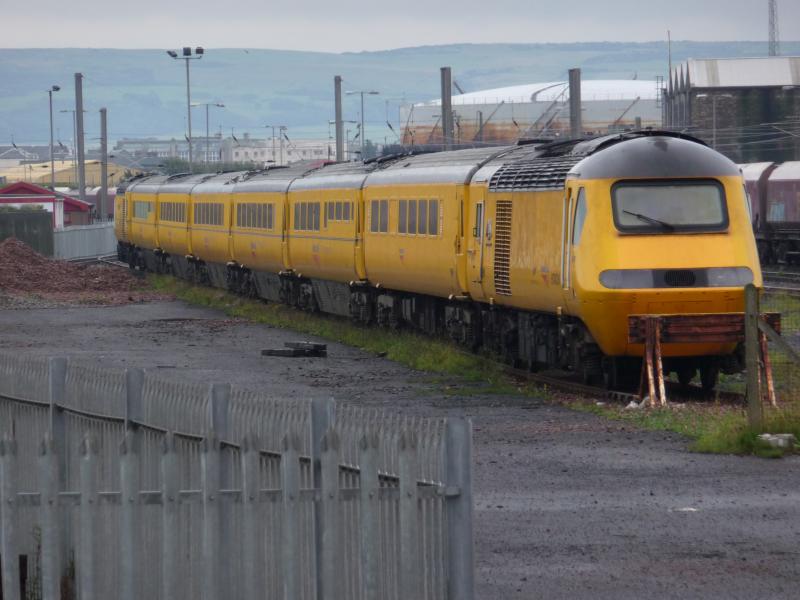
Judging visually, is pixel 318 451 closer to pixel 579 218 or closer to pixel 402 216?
pixel 579 218

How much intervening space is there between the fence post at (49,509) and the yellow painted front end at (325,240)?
81.8 ft

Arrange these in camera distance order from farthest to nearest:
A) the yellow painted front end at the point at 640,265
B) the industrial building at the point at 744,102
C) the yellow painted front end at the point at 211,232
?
1. the industrial building at the point at 744,102
2. the yellow painted front end at the point at 211,232
3. the yellow painted front end at the point at 640,265

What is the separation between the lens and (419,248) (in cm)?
2814

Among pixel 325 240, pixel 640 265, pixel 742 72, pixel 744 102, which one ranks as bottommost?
pixel 640 265

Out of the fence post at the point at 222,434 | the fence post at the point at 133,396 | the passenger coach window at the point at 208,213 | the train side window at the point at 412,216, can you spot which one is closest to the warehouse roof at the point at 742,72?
the passenger coach window at the point at 208,213

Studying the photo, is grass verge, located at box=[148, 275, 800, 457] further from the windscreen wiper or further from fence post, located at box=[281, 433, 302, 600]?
fence post, located at box=[281, 433, 302, 600]

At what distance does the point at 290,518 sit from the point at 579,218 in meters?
13.0

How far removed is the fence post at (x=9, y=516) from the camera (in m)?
7.57

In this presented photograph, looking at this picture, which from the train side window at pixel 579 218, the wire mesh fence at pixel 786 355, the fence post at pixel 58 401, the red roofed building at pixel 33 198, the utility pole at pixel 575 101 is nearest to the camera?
the fence post at pixel 58 401

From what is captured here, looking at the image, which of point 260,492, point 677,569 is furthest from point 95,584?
point 677,569

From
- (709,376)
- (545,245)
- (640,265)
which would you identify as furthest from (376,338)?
(640,265)

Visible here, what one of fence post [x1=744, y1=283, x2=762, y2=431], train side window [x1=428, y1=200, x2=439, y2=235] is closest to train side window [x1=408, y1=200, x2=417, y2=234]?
train side window [x1=428, y1=200, x2=439, y2=235]

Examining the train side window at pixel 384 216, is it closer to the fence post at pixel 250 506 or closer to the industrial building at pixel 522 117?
the fence post at pixel 250 506

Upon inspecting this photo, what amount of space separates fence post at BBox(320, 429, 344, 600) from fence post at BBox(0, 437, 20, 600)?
1.39 m
